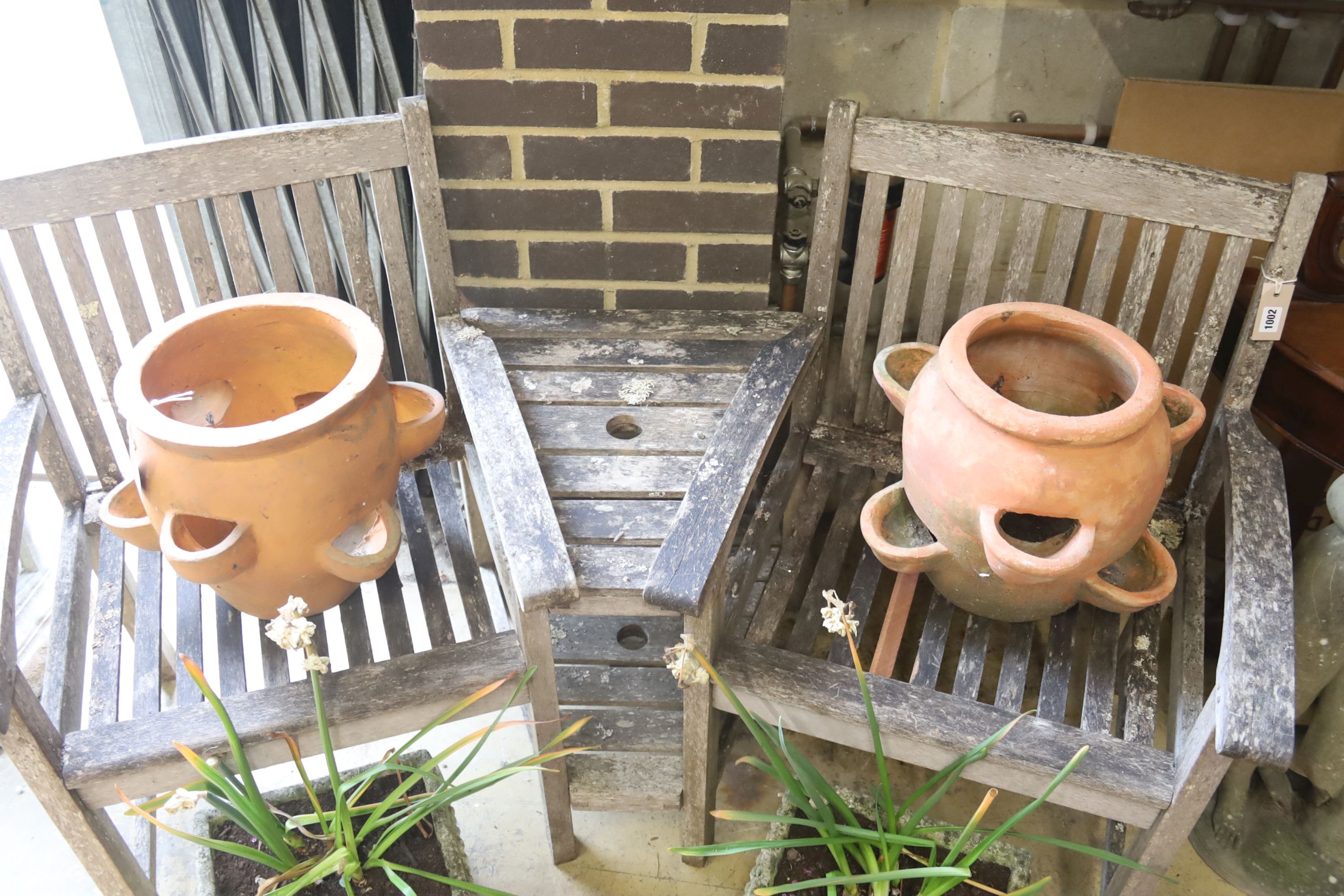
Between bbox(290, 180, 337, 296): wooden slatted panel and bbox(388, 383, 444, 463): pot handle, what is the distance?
8.8 inches

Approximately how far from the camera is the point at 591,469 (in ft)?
4.83

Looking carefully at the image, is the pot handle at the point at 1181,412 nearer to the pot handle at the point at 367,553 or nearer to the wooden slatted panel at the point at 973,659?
the wooden slatted panel at the point at 973,659

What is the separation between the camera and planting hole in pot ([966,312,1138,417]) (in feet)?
4.90

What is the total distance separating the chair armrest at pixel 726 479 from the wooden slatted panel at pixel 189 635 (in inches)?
28.5

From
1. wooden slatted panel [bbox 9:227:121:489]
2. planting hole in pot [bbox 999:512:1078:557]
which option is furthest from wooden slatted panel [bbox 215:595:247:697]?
planting hole in pot [bbox 999:512:1078:557]

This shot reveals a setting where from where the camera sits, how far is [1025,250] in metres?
1.67

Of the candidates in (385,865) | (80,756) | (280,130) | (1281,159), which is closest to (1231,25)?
(1281,159)

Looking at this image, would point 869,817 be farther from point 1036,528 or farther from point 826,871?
point 1036,528

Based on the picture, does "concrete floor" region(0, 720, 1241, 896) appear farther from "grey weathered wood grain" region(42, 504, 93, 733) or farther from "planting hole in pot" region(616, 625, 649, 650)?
"grey weathered wood grain" region(42, 504, 93, 733)

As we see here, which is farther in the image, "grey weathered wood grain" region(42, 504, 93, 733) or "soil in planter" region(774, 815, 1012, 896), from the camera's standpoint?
"soil in planter" region(774, 815, 1012, 896)

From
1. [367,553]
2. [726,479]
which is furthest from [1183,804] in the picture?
[367,553]

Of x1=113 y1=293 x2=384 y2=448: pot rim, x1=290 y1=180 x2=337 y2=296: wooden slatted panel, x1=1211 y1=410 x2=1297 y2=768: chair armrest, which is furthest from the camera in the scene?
x1=290 y1=180 x2=337 y2=296: wooden slatted panel

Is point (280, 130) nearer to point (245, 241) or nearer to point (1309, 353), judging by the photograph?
point (245, 241)

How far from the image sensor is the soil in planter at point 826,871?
4.99 ft
